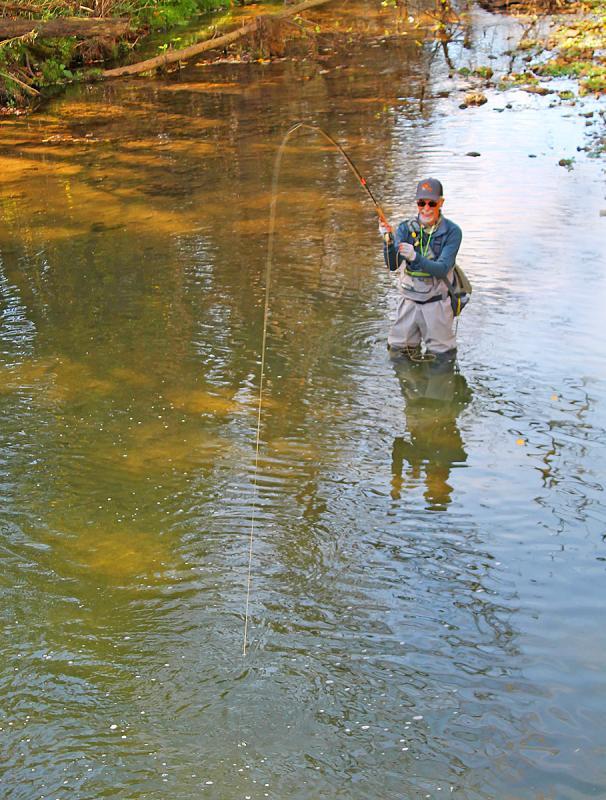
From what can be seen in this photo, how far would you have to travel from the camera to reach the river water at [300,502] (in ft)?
13.8

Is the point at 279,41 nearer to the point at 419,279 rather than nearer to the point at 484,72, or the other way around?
the point at 484,72

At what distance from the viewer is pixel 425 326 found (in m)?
7.35

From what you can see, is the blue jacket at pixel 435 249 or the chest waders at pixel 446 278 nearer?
the blue jacket at pixel 435 249

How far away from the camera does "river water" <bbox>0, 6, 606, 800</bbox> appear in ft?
13.8

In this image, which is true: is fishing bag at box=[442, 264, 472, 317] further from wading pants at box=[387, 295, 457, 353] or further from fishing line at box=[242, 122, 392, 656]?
fishing line at box=[242, 122, 392, 656]

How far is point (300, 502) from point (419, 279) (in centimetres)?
208

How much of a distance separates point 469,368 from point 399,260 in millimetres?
993

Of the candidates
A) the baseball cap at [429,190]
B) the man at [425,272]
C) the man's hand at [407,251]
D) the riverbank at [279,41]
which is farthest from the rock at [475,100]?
the man's hand at [407,251]

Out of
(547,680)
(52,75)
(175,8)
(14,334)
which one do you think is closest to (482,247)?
(14,334)

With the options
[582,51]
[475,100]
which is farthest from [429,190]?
[582,51]

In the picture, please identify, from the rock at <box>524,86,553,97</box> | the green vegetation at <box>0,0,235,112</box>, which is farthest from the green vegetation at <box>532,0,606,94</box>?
the green vegetation at <box>0,0,235,112</box>

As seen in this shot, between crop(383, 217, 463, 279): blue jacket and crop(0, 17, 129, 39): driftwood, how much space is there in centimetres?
1281

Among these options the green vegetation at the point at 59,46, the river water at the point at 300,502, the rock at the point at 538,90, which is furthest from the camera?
the green vegetation at the point at 59,46

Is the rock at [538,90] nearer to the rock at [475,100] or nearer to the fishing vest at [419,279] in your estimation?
the rock at [475,100]
